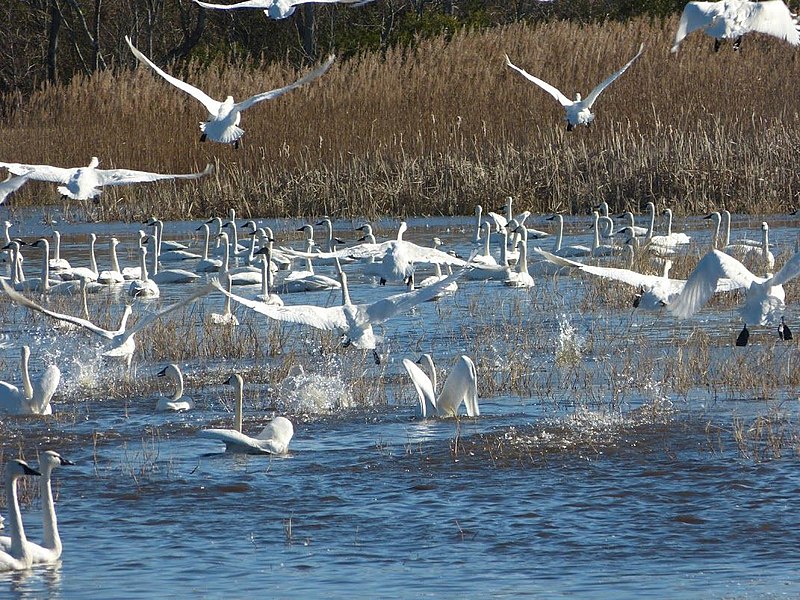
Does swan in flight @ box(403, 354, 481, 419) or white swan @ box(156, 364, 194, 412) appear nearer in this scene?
swan in flight @ box(403, 354, 481, 419)

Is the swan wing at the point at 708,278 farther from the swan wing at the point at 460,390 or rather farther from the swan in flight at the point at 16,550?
the swan in flight at the point at 16,550

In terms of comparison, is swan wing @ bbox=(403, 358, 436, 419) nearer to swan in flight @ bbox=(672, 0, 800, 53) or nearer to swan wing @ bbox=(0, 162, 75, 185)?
swan in flight @ bbox=(672, 0, 800, 53)

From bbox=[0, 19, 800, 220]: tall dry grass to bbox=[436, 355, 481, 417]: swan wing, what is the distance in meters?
10.3

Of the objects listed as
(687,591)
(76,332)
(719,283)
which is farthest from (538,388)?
(76,332)

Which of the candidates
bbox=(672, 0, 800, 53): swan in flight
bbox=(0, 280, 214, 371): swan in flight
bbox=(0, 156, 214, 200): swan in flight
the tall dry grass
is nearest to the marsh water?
bbox=(0, 280, 214, 371): swan in flight

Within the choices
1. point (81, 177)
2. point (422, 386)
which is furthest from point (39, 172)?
point (422, 386)

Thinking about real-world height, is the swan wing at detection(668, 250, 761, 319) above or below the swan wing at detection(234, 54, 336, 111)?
below

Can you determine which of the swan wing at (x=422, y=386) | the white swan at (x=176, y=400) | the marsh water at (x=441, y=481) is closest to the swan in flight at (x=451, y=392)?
the swan wing at (x=422, y=386)

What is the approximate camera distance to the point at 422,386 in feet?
25.7

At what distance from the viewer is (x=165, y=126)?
66.9 feet

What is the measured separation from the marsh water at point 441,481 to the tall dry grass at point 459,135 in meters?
7.70

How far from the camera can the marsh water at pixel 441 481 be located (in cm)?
556

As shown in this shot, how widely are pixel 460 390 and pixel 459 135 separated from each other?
12.3m

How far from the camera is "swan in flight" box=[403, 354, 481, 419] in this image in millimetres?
7764
